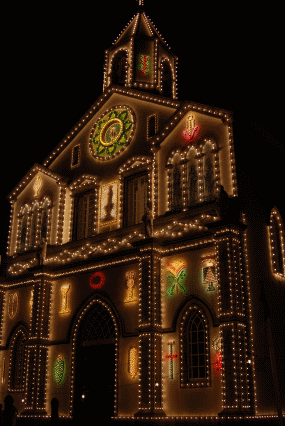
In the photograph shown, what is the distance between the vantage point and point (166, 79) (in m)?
31.8

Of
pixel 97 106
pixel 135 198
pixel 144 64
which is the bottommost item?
pixel 135 198

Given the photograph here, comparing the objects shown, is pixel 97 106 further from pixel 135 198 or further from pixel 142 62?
pixel 135 198

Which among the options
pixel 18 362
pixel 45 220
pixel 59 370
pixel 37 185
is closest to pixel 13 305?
pixel 18 362

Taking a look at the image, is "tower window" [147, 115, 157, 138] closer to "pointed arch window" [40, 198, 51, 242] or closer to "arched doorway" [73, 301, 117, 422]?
"pointed arch window" [40, 198, 51, 242]

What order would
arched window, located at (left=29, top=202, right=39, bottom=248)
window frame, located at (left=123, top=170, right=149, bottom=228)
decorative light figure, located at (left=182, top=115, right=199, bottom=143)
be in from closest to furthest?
decorative light figure, located at (left=182, top=115, right=199, bottom=143) → window frame, located at (left=123, top=170, right=149, bottom=228) → arched window, located at (left=29, top=202, right=39, bottom=248)

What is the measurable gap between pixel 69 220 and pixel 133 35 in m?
12.0

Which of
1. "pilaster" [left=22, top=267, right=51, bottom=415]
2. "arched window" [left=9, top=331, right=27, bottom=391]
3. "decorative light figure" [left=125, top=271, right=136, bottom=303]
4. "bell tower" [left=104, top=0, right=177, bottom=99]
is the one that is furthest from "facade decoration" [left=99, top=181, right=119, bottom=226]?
"arched window" [left=9, top=331, right=27, bottom=391]

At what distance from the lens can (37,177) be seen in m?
31.0

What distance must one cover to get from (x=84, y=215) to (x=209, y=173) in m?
8.21

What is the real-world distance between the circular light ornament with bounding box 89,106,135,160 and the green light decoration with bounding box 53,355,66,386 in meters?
10.6

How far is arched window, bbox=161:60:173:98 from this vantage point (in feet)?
103

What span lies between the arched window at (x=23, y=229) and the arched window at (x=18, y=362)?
5.16 m

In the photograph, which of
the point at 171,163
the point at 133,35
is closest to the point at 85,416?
the point at 171,163

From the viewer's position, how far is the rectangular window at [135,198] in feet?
84.6
